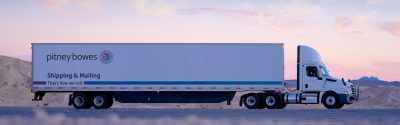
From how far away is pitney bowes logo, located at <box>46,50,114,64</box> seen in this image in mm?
38250

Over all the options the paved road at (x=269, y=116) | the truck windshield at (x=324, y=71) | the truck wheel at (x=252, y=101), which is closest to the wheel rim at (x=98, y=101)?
the paved road at (x=269, y=116)

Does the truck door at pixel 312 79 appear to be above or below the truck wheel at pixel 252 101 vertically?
above

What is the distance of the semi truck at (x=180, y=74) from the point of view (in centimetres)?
3794

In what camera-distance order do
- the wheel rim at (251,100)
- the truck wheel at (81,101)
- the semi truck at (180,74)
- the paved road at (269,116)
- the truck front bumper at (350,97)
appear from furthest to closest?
the truck wheel at (81,101), the wheel rim at (251,100), the truck front bumper at (350,97), the semi truck at (180,74), the paved road at (269,116)

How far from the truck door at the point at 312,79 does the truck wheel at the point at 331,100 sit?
1.61 ft

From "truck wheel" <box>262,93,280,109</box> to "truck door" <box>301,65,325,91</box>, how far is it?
5.08 ft

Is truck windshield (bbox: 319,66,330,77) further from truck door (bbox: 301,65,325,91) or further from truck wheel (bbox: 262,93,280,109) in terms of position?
truck wheel (bbox: 262,93,280,109)

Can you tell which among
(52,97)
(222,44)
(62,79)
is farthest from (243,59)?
(52,97)

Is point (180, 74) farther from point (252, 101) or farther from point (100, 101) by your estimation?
point (100, 101)

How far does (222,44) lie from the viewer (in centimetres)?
3797

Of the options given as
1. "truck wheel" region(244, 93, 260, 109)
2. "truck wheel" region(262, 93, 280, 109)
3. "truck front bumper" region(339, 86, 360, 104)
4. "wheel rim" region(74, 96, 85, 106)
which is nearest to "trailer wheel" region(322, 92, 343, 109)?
"truck front bumper" region(339, 86, 360, 104)

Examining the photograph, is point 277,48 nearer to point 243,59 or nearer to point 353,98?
point 243,59

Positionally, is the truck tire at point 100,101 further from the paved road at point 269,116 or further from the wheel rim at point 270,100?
the wheel rim at point 270,100

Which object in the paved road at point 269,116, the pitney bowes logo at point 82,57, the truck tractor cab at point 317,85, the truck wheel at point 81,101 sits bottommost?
the paved road at point 269,116
